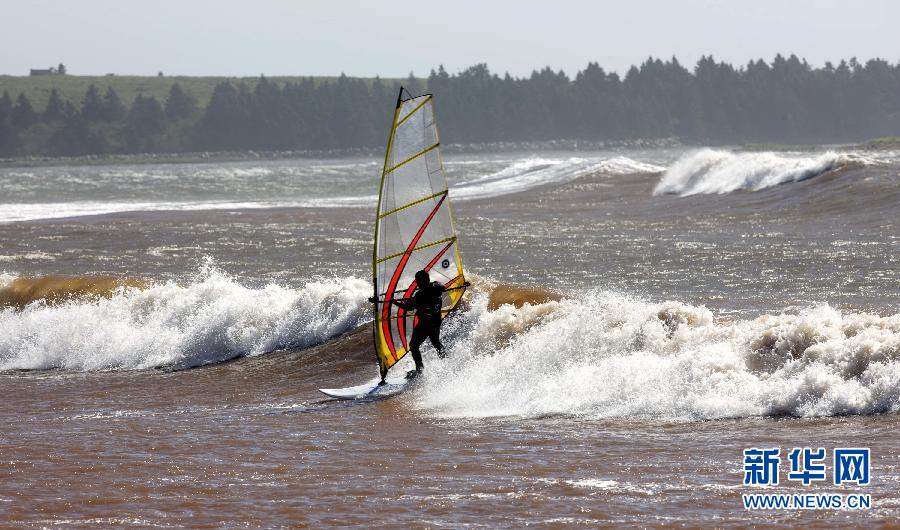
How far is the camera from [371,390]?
12.1 m

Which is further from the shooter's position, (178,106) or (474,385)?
(178,106)

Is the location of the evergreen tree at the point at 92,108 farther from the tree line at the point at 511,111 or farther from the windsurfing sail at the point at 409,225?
the windsurfing sail at the point at 409,225

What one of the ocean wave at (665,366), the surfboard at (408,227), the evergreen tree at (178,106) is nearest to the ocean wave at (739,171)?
the ocean wave at (665,366)

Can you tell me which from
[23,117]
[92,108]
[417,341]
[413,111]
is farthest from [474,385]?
[92,108]

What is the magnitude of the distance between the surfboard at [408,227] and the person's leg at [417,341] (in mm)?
182

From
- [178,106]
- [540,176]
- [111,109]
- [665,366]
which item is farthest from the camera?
[178,106]

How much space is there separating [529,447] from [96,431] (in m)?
3.75

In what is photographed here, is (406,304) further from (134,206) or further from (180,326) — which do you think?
(134,206)

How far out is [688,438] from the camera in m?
9.04

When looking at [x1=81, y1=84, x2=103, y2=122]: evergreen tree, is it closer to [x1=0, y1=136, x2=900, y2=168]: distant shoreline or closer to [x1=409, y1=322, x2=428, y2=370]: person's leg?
[x1=0, y1=136, x2=900, y2=168]: distant shoreline

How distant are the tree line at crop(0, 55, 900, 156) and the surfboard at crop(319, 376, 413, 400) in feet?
475

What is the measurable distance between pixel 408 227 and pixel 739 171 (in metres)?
28.5

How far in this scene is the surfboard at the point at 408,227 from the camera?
12250 millimetres

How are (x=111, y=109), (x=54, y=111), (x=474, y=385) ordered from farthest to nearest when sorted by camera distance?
(x=111, y=109), (x=54, y=111), (x=474, y=385)
